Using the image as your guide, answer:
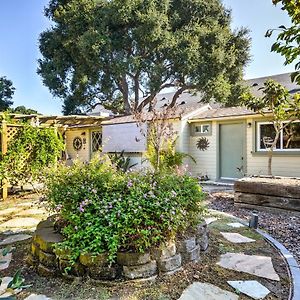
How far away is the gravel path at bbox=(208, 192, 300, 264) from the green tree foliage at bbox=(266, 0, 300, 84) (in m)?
2.54

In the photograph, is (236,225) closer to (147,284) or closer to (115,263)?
(147,284)

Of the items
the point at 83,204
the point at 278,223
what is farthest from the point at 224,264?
the point at 278,223

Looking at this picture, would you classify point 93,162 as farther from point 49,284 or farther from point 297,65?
point 297,65

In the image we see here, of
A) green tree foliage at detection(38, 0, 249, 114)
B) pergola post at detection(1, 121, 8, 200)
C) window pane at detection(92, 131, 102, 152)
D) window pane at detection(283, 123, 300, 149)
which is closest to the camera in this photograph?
pergola post at detection(1, 121, 8, 200)


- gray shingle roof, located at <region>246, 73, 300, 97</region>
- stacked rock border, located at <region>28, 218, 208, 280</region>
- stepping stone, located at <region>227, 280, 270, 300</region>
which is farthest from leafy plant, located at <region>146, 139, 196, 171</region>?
gray shingle roof, located at <region>246, 73, 300, 97</region>

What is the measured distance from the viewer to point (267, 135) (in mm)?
9273

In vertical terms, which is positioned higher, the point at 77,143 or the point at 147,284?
the point at 77,143

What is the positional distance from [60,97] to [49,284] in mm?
15946

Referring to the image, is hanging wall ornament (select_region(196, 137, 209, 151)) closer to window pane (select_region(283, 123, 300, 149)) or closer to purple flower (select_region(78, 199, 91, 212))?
window pane (select_region(283, 123, 300, 149))

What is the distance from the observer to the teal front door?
32.4 ft

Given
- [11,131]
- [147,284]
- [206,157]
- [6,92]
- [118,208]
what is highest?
[6,92]

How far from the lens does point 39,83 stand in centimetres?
1741

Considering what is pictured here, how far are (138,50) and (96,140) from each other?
18.5ft

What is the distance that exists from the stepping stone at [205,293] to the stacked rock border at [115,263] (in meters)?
0.32
